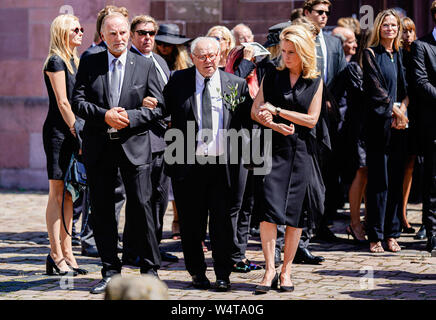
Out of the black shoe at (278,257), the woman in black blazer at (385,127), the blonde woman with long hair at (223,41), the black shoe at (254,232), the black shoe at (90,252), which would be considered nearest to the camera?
the black shoe at (278,257)

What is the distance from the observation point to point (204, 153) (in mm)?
6457

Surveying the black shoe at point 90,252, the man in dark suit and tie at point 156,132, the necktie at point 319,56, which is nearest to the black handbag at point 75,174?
the man in dark suit and tie at point 156,132

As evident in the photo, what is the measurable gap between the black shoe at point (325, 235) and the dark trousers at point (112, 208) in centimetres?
275

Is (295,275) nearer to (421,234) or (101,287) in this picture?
(101,287)

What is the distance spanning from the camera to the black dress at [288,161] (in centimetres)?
652

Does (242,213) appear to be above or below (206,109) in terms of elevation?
below

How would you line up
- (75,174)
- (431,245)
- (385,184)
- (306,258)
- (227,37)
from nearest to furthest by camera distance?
(75,174)
(306,258)
(431,245)
(385,184)
(227,37)

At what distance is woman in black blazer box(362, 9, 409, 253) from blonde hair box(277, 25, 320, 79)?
1753 millimetres

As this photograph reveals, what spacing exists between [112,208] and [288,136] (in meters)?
1.45

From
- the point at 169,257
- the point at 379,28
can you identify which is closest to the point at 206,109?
the point at 169,257

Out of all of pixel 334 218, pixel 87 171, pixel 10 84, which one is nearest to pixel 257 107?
pixel 87 171

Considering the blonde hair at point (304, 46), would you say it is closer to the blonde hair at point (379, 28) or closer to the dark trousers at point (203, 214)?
the dark trousers at point (203, 214)
